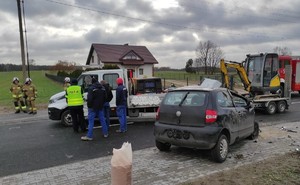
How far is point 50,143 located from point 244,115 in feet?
17.3

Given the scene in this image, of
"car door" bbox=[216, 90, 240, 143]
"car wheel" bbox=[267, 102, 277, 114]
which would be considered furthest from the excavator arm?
"car door" bbox=[216, 90, 240, 143]

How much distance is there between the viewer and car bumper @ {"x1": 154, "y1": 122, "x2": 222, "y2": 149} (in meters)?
6.22

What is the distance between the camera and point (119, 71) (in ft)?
37.1

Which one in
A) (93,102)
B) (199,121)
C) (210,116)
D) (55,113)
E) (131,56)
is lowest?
(55,113)

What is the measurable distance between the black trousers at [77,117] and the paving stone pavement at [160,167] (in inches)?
123

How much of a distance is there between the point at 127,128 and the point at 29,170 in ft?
15.6

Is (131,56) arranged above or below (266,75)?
above

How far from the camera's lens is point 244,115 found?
7570 mm

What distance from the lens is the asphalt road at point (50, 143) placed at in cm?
669

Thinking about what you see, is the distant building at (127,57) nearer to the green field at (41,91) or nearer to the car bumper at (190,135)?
the green field at (41,91)

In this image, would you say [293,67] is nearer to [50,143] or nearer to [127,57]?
[50,143]

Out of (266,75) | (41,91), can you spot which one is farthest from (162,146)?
(41,91)

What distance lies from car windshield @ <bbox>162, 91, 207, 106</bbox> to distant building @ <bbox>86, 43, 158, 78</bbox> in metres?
39.2

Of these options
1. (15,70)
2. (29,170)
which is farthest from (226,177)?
(15,70)
